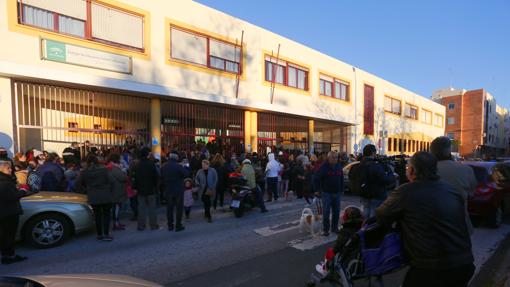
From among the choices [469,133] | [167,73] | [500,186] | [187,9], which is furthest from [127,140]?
[469,133]

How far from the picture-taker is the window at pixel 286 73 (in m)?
17.6

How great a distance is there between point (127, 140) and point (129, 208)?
13.7ft

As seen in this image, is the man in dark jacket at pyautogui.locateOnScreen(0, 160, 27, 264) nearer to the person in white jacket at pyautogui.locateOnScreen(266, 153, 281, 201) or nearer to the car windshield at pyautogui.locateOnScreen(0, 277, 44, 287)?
the car windshield at pyautogui.locateOnScreen(0, 277, 44, 287)

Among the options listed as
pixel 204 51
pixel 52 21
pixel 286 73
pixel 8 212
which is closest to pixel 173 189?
pixel 8 212

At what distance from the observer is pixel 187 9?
13.7 m

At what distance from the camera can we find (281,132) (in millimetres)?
19391

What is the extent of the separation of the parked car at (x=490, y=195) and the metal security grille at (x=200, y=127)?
10627 millimetres

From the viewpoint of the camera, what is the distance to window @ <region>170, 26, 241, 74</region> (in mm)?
13547

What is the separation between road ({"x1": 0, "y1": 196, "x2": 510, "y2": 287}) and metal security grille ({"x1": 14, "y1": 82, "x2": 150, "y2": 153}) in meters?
5.92

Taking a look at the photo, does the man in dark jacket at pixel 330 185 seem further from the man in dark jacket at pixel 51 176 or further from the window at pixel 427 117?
the window at pixel 427 117

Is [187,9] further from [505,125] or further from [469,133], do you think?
[505,125]

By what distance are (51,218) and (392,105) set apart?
99.5 feet

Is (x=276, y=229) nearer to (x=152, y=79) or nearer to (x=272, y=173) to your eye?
(x=272, y=173)

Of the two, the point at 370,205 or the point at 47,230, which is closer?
the point at 370,205
